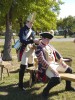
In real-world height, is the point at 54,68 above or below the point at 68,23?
above

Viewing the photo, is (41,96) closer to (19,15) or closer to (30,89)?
(30,89)

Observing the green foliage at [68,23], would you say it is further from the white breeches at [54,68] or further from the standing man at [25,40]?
the white breeches at [54,68]

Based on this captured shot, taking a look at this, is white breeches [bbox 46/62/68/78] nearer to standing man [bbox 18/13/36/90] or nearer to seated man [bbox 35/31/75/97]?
seated man [bbox 35/31/75/97]

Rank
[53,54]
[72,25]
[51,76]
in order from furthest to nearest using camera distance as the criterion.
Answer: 1. [72,25]
2. [53,54]
3. [51,76]

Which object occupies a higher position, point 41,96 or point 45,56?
point 45,56

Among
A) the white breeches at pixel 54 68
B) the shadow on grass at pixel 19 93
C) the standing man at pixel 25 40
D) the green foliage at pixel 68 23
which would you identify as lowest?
the green foliage at pixel 68 23

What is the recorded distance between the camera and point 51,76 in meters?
7.77

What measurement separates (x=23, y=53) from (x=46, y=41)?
2.87 ft

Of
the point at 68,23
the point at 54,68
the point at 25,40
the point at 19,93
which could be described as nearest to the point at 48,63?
the point at 54,68

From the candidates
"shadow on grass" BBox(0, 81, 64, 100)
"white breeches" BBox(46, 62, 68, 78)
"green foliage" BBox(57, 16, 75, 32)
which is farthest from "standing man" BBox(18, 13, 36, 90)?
"green foliage" BBox(57, 16, 75, 32)

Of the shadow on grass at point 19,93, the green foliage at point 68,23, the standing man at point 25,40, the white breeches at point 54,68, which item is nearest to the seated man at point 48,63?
the white breeches at point 54,68

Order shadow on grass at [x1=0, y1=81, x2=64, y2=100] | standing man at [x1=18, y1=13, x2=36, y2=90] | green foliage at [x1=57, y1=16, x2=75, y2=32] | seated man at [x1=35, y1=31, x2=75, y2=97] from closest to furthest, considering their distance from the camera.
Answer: seated man at [x1=35, y1=31, x2=75, y2=97], shadow on grass at [x1=0, y1=81, x2=64, y2=100], standing man at [x1=18, y1=13, x2=36, y2=90], green foliage at [x1=57, y1=16, x2=75, y2=32]

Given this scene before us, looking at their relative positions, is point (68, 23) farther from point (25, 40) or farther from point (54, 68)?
point (54, 68)

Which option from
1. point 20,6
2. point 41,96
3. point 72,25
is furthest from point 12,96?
point 72,25
